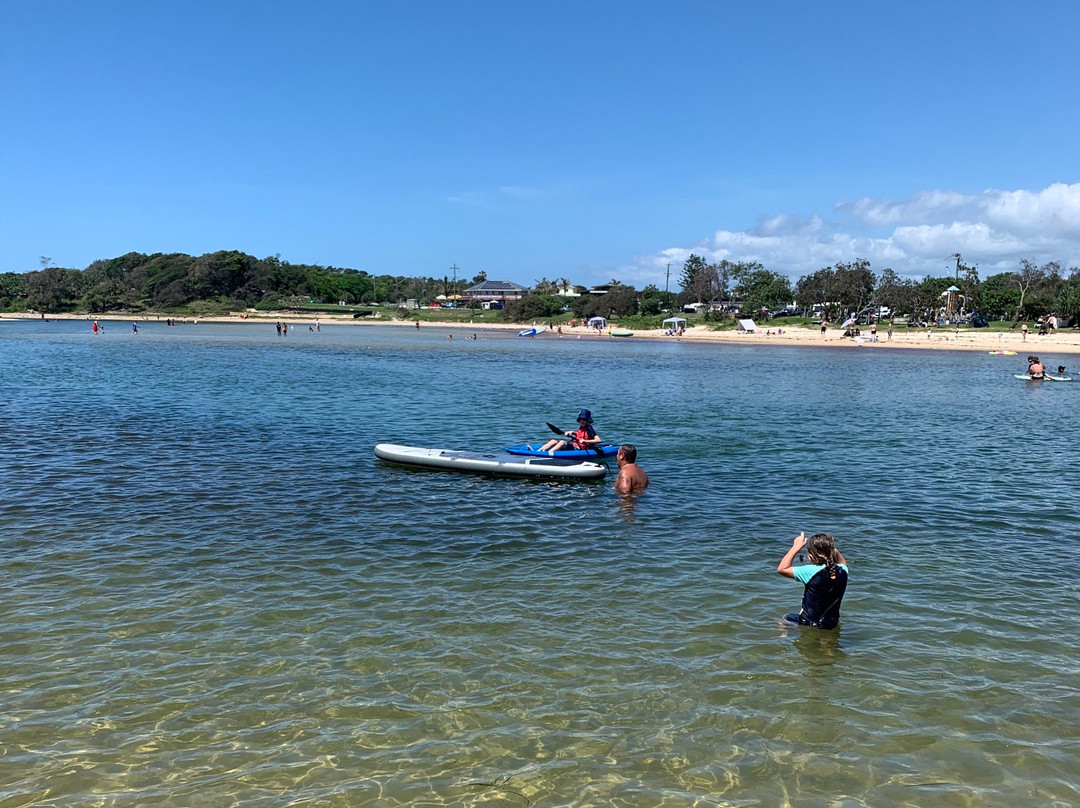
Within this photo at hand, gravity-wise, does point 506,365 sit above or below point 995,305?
below

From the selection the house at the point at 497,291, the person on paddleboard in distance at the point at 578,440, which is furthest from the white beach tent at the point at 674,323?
the person on paddleboard in distance at the point at 578,440

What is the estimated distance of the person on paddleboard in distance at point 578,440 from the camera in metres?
18.6

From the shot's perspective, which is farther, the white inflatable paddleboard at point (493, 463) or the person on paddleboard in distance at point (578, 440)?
the person on paddleboard in distance at point (578, 440)

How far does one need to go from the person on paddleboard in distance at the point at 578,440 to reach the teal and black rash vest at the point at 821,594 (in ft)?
32.0

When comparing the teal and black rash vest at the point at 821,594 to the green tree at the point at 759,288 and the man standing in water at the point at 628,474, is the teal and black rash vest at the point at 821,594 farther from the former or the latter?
the green tree at the point at 759,288

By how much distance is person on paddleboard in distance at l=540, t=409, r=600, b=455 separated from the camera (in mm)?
18594

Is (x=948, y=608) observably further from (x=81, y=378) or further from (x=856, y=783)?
(x=81, y=378)

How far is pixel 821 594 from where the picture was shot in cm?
882

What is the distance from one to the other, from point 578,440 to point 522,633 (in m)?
10.3

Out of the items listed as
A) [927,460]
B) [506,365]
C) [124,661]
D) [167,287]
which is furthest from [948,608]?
[167,287]

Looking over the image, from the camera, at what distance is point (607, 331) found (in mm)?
111250

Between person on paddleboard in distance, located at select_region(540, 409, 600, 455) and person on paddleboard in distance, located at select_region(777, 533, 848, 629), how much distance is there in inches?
385

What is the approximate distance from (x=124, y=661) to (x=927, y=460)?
19236 millimetres

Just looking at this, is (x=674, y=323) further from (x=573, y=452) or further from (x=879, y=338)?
(x=573, y=452)
